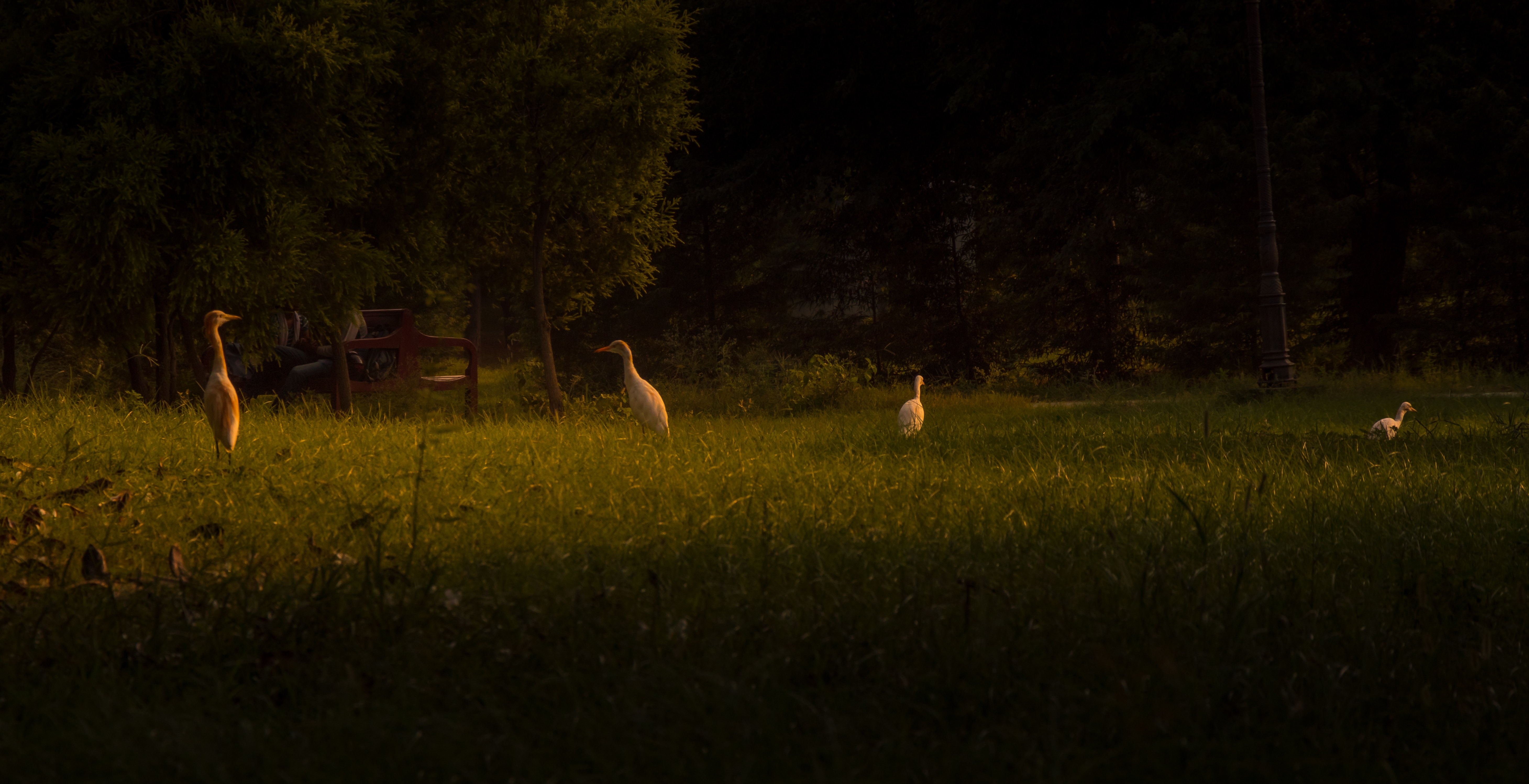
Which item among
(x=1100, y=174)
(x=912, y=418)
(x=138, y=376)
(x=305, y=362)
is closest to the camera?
(x=912, y=418)

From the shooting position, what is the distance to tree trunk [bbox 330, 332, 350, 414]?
16.2 meters

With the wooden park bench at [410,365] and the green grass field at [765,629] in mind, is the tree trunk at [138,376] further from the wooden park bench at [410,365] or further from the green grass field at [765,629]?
the green grass field at [765,629]

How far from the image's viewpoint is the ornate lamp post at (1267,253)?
1697 cm

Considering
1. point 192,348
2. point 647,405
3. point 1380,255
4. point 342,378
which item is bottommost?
point 647,405

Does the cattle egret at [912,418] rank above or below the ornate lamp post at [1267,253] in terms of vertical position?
below

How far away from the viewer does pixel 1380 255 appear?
72.5 feet

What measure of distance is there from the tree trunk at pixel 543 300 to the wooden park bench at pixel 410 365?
1.25 meters

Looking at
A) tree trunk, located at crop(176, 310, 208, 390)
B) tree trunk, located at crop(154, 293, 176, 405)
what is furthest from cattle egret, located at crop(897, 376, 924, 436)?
tree trunk, located at crop(154, 293, 176, 405)

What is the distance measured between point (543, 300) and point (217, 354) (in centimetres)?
842

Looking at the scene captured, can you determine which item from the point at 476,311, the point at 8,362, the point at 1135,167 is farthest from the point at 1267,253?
the point at 476,311

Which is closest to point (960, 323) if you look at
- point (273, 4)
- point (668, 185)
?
point (668, 185)

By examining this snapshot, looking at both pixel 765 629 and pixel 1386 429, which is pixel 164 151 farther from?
pixel 1386 429

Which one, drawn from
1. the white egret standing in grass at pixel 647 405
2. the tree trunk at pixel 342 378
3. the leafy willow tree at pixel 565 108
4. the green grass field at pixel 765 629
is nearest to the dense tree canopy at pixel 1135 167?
the leafy willow tree at pixel 565 108

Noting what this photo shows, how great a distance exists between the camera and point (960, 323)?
28.3 m
